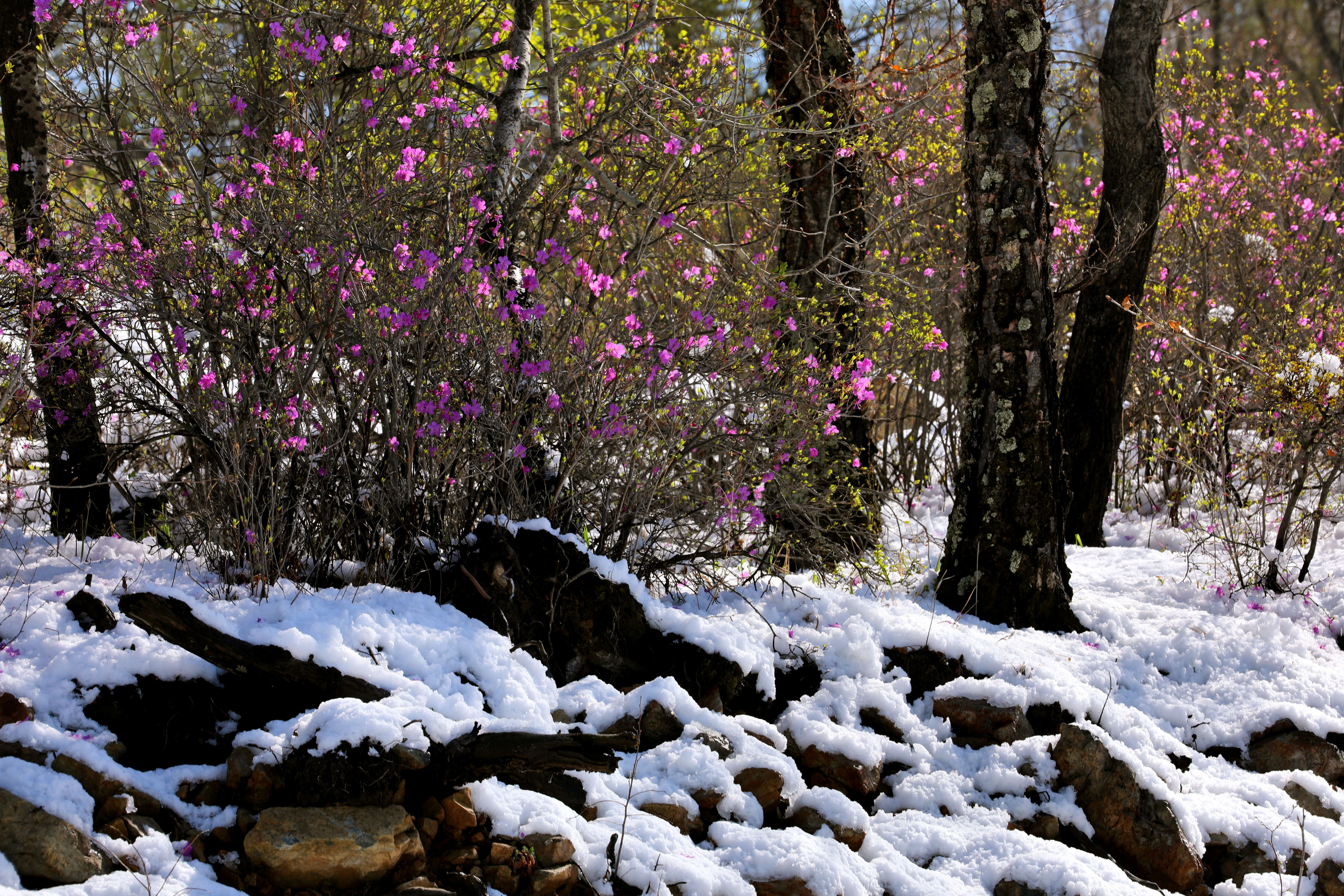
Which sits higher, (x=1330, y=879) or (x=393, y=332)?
(x=393, y=332)

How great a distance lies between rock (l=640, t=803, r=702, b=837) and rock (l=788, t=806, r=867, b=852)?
0.41 metres

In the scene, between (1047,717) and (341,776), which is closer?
(341,776)

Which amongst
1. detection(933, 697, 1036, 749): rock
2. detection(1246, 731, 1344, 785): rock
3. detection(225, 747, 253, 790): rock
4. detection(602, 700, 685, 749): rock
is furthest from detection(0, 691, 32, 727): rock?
detection(1246, 731, 1344, 785): rock

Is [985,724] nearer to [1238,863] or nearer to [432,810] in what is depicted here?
[1238,863]

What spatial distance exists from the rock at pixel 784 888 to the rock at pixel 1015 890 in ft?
2.18

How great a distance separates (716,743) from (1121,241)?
457cm

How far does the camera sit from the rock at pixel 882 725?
4051 mm

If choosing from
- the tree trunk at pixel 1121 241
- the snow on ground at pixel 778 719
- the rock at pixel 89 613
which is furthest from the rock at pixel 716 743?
the tree trunk at pixel 1121 241

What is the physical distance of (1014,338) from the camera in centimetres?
516

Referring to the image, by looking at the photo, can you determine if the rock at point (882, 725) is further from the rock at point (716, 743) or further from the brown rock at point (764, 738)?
the rock at point (716, 743)

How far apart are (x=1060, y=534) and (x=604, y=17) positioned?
4459 mm

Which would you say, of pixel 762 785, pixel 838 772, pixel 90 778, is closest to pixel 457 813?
pixel 90 778

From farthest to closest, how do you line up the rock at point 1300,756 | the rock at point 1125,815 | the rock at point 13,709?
the rock at point 1300,756
the rock at point 1125,815
the rock at point 13,709

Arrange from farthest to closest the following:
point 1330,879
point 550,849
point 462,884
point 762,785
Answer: point 762,785
point 1330,879
point 550,849
point 462,884
